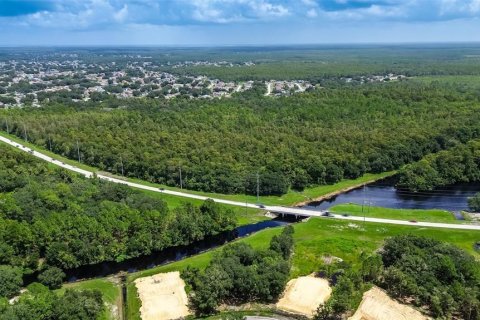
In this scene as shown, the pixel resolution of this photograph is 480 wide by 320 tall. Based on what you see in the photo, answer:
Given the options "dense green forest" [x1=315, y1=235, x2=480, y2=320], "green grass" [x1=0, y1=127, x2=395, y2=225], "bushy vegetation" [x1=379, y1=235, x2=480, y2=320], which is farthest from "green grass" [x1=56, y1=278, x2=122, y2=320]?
"bushy vegetation" [x1=379, y1=235, x2=480, y2=320]

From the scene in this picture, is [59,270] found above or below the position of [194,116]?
below

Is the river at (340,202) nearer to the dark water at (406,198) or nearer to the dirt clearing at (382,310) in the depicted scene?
the dark water at (406,198)

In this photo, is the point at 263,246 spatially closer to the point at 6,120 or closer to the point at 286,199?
the point at 286,199

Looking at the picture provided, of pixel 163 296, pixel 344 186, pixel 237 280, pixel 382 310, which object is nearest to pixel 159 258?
pixel 163 296

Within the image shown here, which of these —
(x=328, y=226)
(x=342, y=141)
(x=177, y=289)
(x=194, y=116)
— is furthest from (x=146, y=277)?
(x=194, y=116)

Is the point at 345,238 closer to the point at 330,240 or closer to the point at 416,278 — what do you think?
the point at 330,240

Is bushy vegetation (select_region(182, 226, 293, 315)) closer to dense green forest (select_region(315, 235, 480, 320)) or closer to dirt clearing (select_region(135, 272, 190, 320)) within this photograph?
dirt clearing (select_region(135, 272, 190, 320))
